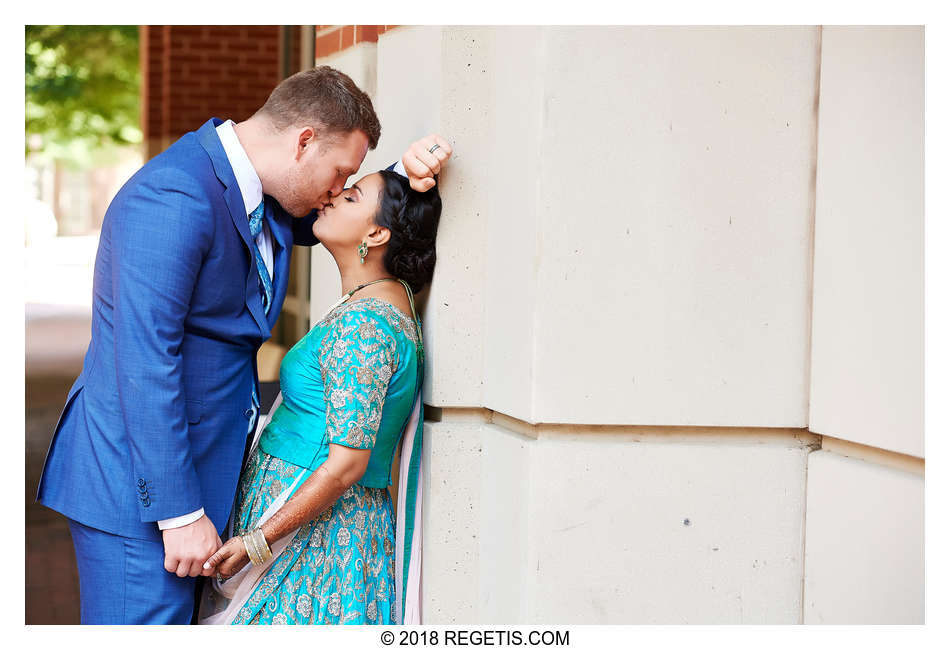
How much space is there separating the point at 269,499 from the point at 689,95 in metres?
1.50

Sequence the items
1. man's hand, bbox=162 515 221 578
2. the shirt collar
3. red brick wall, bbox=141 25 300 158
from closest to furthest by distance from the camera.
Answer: man's hand, bbox=162 515 221 578
the shirt collar
red brick wall, bbox=141 25 300 158

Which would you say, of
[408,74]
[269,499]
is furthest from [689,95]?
[269,499]

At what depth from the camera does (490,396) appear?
2.62m

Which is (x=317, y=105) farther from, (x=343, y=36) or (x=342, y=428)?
(x=343, y=36)

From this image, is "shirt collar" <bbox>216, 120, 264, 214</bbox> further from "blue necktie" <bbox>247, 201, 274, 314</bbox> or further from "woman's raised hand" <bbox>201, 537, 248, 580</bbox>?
"woman's raised hand" <bbox>201, 537, 248, 580</bbox>

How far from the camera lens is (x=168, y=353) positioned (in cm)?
218

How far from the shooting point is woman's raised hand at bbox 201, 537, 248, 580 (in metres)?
2.31

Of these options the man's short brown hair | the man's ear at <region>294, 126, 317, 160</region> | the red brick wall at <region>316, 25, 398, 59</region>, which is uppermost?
the red brick wall at <region>316, 25, 398, 59</region>

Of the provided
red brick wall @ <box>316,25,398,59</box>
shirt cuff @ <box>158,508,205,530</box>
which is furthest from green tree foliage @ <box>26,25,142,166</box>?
shirt cuff @ <box>158,508,205,530</box>

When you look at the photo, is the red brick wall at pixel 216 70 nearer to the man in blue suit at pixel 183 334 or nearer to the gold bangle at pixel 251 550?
the man in blue suit at pixel 183 334

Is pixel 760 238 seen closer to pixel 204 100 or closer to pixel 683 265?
pixel 683 265

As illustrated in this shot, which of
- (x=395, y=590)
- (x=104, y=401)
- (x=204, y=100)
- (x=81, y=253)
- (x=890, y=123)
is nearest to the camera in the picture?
(x=890, y=123)

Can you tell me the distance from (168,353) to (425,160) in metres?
0.83

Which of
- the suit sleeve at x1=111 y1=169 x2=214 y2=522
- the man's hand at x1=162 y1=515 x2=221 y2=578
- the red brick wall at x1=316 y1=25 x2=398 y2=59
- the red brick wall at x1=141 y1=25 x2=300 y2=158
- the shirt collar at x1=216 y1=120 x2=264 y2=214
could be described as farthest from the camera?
the red brick wall at x1=141 y1=25 x2=300 y2=158
